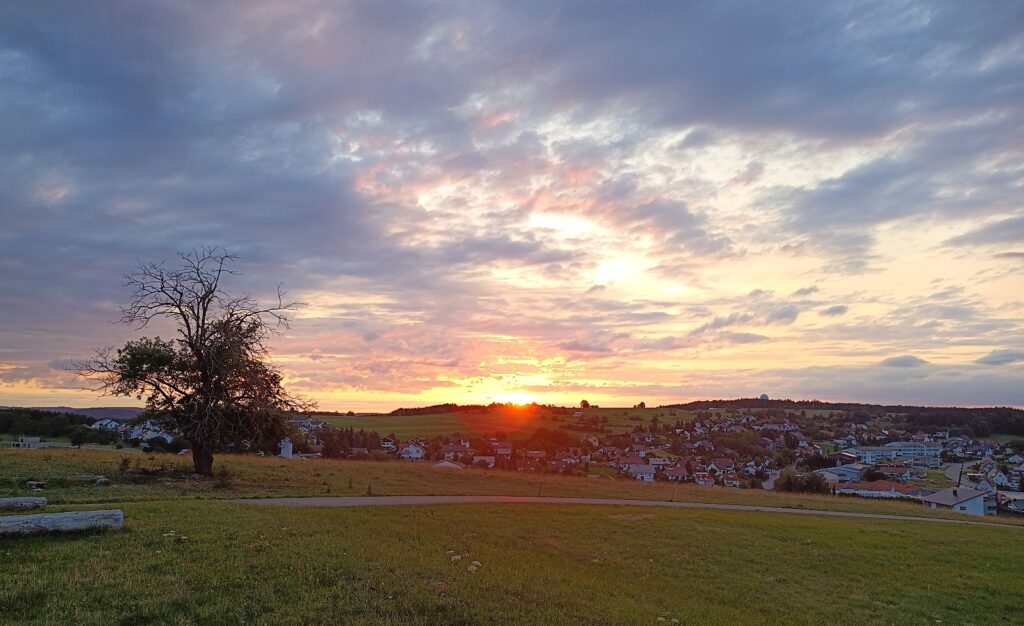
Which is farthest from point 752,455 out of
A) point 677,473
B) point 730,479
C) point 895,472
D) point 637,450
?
point 677,473

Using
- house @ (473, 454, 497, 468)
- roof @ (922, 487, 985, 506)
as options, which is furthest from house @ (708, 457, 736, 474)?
roof @ (922, 487, 985, 506)

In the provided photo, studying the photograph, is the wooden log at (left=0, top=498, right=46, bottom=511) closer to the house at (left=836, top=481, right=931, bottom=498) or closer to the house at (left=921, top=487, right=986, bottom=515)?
the house at (left=921, top=487, right=986, bottom=515)

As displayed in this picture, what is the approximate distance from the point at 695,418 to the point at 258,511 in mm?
137753

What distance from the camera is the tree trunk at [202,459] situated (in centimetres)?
2661

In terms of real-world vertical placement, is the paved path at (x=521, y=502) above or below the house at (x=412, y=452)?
above

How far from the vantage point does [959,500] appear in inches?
1967

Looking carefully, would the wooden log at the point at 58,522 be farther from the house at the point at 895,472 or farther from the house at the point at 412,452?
the house at the point at 895,472

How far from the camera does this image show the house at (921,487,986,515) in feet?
164

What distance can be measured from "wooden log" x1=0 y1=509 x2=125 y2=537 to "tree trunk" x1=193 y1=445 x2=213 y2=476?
→ 618 inches

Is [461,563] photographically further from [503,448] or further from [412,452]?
[503,448]

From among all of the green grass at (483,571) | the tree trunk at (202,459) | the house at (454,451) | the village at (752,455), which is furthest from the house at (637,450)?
the tree trunk at (202,459)

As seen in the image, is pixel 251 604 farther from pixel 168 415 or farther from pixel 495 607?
pixel 168 415

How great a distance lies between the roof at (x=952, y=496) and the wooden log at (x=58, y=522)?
60431 mm

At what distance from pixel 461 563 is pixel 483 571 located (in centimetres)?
74
